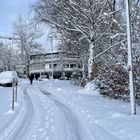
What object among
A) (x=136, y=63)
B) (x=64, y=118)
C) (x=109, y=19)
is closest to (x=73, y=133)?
(x=64, y=118)

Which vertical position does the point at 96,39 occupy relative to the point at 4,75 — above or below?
above

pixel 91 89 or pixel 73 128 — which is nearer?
pixel 73 128

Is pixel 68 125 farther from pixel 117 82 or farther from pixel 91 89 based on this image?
pixel 91 89

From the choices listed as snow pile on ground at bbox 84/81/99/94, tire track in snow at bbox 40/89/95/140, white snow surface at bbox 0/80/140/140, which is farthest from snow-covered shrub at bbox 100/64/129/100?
snow pile on ground at bbox 84/81/99/94

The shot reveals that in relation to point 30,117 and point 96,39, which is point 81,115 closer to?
point 30,117

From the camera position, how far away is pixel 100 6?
31.0 metres

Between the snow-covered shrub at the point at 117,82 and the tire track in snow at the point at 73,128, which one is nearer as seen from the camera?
the tire track in snow at the point at 73,128

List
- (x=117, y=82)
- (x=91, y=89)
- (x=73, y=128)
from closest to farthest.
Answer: (x=73, y=128), (x=117, y=82), (x=91, y=89)

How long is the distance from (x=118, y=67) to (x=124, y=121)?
8.61 m

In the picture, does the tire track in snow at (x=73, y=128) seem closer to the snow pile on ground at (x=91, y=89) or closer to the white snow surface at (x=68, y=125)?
the white snow surface at (x=68, y=125)

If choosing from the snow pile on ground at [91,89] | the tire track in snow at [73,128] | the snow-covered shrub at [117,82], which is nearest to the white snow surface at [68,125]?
the tire track in snow at [73,128]

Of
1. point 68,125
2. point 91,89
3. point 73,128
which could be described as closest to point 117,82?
point 91,89

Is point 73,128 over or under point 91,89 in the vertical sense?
under

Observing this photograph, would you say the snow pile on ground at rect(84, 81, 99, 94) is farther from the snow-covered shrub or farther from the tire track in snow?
the tire track in snow
